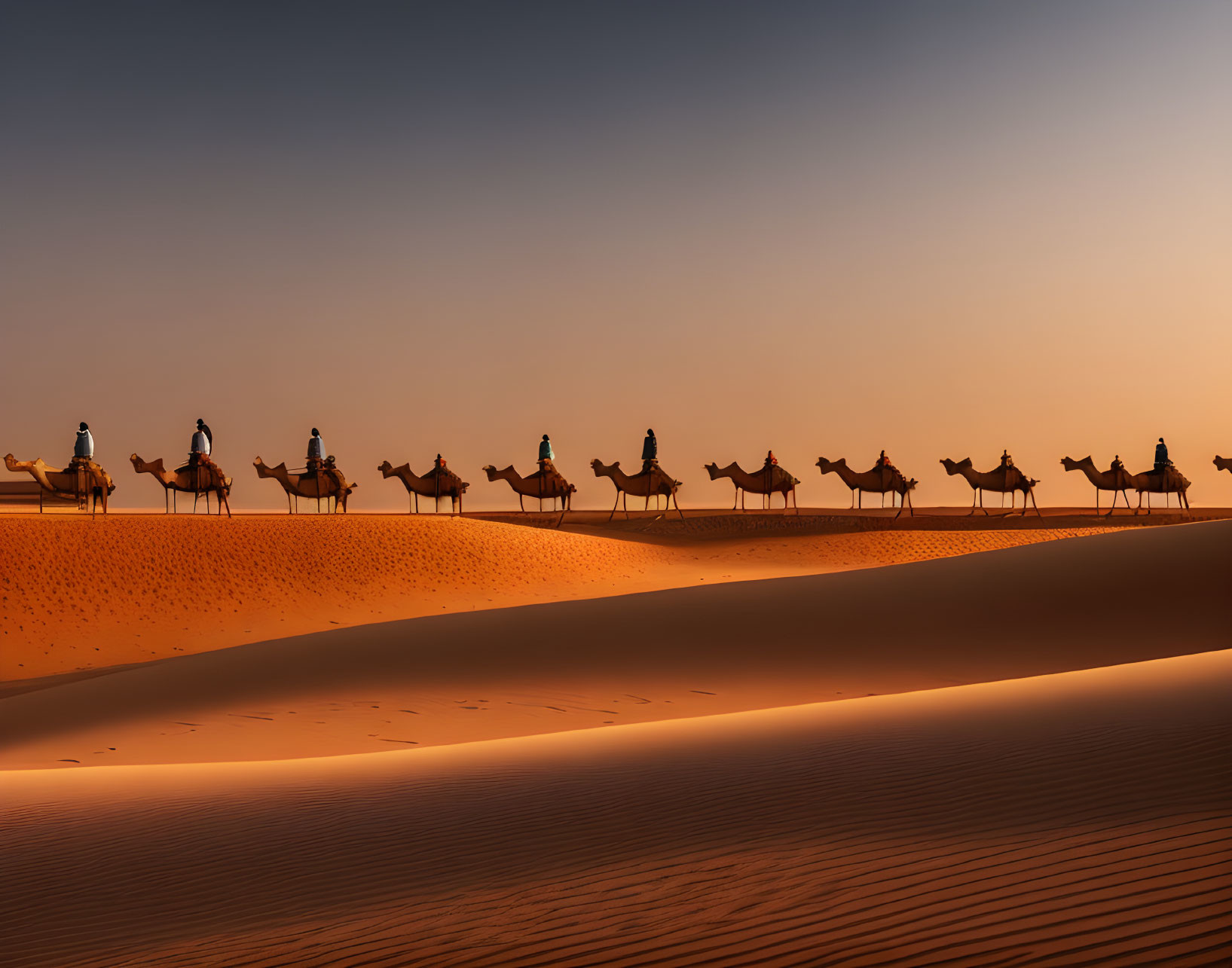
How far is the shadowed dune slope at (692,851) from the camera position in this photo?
3.24 m

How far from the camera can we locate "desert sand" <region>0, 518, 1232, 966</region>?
336cm

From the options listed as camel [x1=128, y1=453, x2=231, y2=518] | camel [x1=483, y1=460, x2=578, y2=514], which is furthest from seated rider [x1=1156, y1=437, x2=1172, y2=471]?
camel [x1=128, y1=453, x2=231, y2=518]

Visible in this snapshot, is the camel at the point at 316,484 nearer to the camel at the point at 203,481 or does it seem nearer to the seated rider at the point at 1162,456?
the camel at the point at 203,481

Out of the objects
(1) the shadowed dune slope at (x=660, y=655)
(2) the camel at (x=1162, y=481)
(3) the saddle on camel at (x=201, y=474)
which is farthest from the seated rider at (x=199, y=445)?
(2) the camel at (x=1162, y=481)

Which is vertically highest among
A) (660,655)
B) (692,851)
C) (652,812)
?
(692,851)

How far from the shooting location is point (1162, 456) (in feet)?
143

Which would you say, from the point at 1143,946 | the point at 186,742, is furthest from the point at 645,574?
the point at 1143,946

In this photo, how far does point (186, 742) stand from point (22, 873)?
18.7ft

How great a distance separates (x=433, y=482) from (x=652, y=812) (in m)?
30.4

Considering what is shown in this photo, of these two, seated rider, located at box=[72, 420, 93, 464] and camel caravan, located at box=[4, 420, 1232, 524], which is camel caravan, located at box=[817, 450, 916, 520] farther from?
seated rider, located at box=[72, 420, 93, 464]

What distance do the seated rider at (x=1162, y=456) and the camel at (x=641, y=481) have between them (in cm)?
2224

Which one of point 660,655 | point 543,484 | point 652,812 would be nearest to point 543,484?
point 543,484

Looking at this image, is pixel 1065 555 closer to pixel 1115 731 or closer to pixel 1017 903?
pixel 1115 731

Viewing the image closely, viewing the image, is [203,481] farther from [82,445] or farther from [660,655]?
[660,655]
